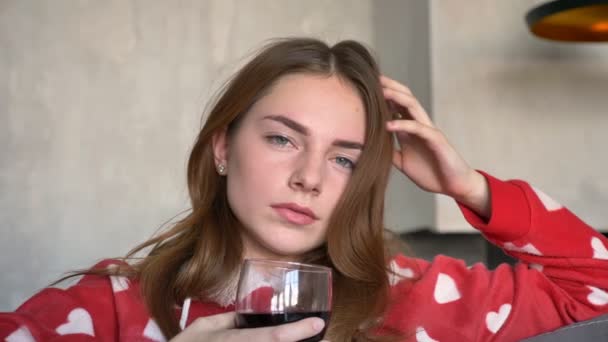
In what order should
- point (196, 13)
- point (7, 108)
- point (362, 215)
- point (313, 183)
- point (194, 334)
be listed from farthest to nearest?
point (196, 13)
point (7, 108)
point (362, 215)
point (313, 183)
point (194, 334)

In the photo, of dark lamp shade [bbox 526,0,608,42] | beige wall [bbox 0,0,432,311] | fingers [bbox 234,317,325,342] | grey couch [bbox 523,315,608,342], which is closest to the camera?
fingers [bbox 234,317,325,342]

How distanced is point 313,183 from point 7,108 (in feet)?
6.26

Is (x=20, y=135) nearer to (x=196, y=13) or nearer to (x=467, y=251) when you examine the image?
(x=196, y=13)

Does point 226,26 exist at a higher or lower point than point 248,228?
higher

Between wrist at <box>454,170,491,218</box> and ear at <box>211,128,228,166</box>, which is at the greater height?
ear at <box>211,128,228,166</box>

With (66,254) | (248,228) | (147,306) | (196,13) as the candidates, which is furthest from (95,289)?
(196,13)

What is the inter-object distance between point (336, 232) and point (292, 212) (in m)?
0.11

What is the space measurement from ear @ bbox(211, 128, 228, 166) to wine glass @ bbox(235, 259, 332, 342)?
1.84ft

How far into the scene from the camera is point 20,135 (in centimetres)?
281

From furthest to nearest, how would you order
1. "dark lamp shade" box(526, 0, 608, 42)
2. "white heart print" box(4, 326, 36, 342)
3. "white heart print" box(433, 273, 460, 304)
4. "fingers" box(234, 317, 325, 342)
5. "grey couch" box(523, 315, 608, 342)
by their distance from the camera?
"dark lamp shade" box(526, 0, 608, 42), "white heart print" box(433, 273, 460, 304), "grey couch" box(523, 315, 608, 342), "white heart print" box(4, 326, 36, 342), "fingers" box(234, 317, 325, 342)

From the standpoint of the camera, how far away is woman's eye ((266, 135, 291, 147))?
1.31 metres

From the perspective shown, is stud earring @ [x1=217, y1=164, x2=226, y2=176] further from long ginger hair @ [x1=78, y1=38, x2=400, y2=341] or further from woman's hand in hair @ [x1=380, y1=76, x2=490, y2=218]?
woman's hand in hair @ [x1=380, y1=76, x2=490, y2=218]

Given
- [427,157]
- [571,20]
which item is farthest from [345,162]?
[571,20]

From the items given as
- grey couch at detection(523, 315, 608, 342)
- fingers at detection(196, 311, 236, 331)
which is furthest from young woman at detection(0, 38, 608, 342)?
fingers at detection(196, 311, 236, 331)
